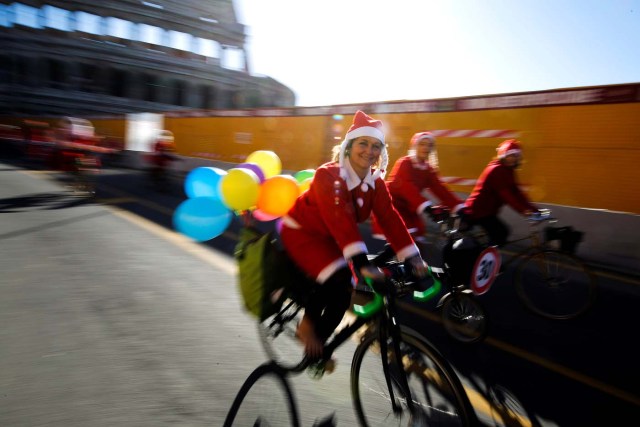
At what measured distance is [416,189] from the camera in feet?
16.7

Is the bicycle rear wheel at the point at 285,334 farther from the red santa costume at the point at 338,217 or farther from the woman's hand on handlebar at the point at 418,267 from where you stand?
the woman's hand on handlebar at the point at 418,267

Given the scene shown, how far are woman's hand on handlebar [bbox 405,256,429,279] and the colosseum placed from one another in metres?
52.0

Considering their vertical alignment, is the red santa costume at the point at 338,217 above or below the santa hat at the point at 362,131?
below

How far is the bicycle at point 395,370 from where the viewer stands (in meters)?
2.21

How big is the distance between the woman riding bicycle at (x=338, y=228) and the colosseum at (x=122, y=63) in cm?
5146

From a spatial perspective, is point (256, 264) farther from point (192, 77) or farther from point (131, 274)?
point (192, 77)

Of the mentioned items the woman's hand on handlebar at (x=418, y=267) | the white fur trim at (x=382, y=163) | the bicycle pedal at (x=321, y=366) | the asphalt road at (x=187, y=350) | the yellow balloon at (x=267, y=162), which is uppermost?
the white fur trim at (x=382, y=163)

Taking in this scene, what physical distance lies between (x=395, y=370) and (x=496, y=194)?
3.21m

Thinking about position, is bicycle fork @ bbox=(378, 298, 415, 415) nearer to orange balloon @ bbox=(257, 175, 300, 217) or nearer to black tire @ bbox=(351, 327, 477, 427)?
black tire @ bbox=(351, 327, 477, 427)

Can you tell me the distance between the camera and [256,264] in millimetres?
2719

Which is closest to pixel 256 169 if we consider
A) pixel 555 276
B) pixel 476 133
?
pixel 555 276

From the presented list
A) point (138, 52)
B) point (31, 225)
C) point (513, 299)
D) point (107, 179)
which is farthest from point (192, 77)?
point (513, 299)

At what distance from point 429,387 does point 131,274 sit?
418 cm

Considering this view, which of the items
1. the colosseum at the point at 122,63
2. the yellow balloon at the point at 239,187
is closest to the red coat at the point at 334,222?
the yellow balloon at the point at 239,187
